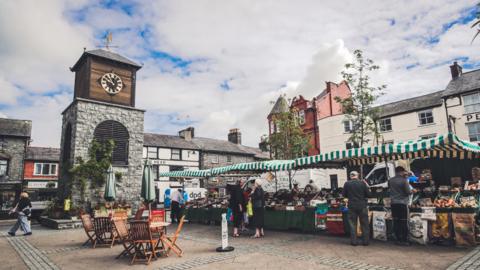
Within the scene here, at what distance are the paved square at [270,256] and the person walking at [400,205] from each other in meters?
0.35

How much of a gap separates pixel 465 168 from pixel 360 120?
605 centimetres

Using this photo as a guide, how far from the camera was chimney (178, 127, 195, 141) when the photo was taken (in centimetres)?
3867

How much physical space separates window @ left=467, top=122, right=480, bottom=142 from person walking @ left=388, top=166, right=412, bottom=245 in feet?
64.6

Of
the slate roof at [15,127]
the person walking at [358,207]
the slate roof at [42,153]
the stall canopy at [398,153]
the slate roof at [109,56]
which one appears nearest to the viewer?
the person walking at [358,207]

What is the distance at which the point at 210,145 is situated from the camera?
39125mm

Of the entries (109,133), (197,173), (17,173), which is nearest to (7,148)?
(17,173)

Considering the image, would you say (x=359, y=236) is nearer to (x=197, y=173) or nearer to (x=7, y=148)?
(x=197, y=173)

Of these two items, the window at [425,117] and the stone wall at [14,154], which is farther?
the stone wall at [14,154]

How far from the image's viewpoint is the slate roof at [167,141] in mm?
33844

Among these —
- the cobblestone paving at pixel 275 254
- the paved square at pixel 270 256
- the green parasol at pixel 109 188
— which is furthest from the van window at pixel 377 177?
the green parasol at pixel 109 188

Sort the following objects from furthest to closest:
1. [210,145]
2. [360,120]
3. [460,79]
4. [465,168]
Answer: [210,145] < [460,79] < [360,120] < [465,168]

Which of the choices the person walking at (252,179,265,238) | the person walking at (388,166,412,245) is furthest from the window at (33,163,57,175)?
the person walking at (388,166,412,245)

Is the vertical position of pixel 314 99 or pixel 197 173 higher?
pixel 314 99

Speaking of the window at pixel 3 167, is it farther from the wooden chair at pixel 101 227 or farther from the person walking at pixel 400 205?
the person walking at pixel 400 205
